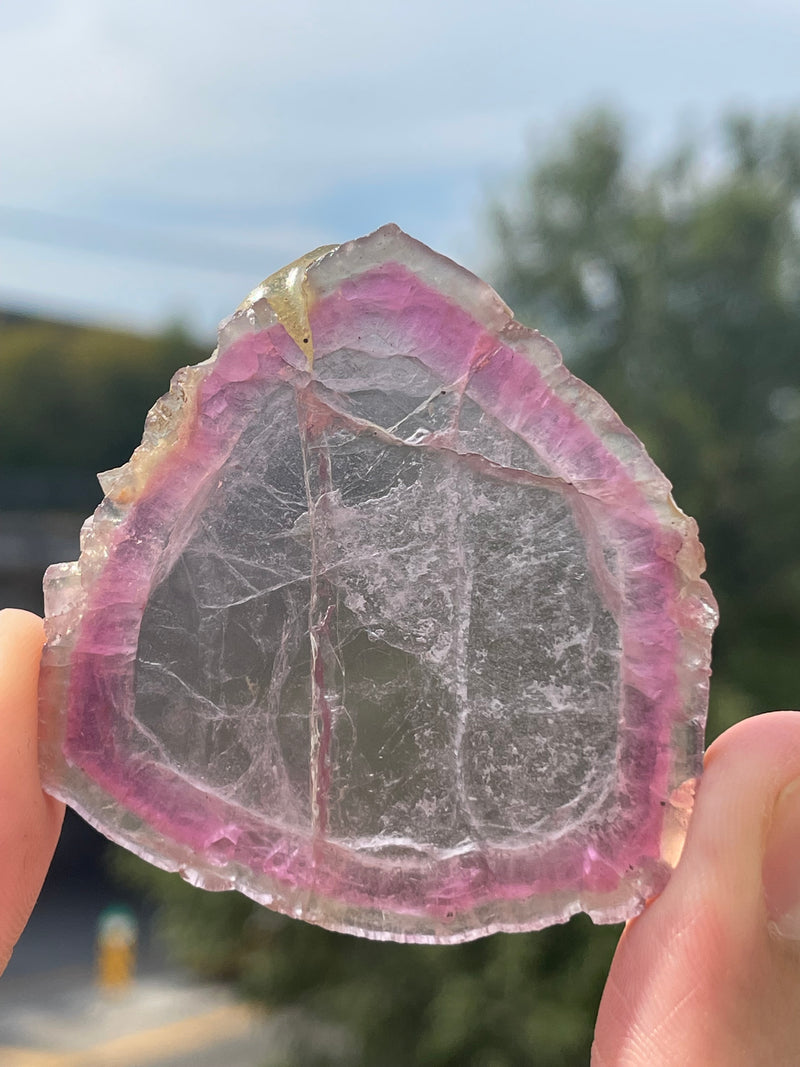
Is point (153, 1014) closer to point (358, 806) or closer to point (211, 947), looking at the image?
point (211, 947)

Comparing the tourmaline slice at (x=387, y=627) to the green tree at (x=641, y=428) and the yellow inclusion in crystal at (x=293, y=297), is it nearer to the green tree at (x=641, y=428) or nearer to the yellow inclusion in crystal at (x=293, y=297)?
the yellow inclusion in crystal at (x=293, y=297)

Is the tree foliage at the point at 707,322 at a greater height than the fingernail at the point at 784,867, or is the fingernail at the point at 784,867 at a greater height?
the tree foliage at the point at 707,322

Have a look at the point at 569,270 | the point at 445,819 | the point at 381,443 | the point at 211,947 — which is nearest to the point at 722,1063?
the point at 445,819

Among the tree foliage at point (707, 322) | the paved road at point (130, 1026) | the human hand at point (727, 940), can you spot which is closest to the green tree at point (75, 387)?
the tree foliage at point (707, 322)

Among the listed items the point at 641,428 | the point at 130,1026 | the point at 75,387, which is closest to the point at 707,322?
the point at 641,428

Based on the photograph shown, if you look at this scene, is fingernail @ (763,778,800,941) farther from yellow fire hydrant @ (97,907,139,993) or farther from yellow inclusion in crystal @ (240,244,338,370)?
yellow fire hydrant @ (97,907,139,993)

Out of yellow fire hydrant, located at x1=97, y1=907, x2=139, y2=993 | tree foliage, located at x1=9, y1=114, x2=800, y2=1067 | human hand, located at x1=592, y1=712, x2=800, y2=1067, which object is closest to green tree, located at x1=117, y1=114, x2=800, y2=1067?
tree foliage, located at x1=9, y1=114, x2=800, y2=1067

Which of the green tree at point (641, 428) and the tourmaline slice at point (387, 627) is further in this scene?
the green tree at point (641, 428)

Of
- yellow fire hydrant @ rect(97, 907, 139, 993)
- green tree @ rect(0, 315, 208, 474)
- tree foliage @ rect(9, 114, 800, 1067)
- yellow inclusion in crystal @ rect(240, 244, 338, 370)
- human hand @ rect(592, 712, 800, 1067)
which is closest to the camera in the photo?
human hand @ rect(592, 712, 800, 1067)
